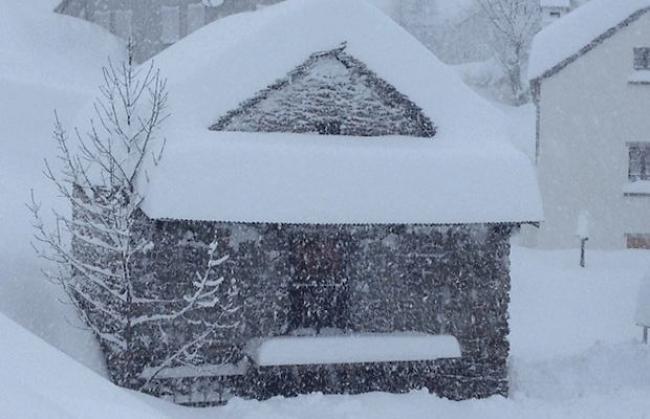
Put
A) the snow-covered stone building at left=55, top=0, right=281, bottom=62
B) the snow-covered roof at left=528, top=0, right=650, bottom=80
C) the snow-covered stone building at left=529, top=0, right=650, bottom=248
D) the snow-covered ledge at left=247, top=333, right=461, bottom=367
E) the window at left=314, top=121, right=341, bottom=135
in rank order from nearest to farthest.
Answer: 1. the snow-covered ledge at left=247, top=333, right=461, bottom=367
2. the window at left=314, top=121, right=341, bottom=135
3. the snow-covered roof at left=528, top=0, right=650, bottom=80
4. the snow-covered stone building at left=529, top=0, right=650, bottom=248
5. the snow-covered stone building at left=55, top=0, right=281, bottom=62

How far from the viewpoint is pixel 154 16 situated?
89.0 feet

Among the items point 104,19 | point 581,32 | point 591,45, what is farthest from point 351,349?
point 104,19

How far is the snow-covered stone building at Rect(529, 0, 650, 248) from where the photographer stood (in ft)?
74.7

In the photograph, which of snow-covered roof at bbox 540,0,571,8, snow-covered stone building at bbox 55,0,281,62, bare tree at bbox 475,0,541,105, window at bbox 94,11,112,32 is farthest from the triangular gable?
bare tree at bbox 475,0,541,105

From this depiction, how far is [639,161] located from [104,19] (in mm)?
17763

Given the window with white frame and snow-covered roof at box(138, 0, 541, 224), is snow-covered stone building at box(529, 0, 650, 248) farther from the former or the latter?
the window with white frame

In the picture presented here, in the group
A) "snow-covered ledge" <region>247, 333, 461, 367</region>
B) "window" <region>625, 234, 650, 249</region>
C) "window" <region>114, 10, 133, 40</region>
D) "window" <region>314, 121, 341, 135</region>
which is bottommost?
"snow-covered ledge" <region>247, 333, 461, 367</region>

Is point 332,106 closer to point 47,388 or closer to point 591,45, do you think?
point 47,388

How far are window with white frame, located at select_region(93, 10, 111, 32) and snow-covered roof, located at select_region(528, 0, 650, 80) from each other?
14056 mm

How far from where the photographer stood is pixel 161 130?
10211 mm

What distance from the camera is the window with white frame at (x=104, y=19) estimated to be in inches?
1104

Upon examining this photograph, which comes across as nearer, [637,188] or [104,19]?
[637,188]

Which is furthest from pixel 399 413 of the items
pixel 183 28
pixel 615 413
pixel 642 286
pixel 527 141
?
pixel 527 141

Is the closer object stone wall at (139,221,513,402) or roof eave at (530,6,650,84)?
stone wall at (139,221,513,402)
